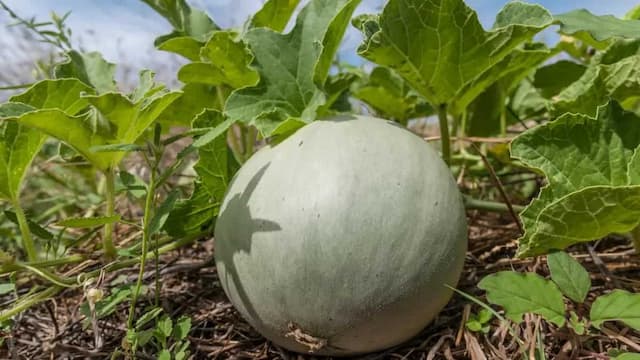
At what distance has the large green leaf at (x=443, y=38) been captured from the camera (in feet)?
3.23

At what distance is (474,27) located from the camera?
100 cm

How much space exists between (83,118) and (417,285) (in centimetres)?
62

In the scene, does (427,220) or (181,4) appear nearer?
(427,220)

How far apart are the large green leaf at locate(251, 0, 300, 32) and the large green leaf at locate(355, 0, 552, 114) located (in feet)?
0.86

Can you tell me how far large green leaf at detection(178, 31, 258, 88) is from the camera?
1.12m

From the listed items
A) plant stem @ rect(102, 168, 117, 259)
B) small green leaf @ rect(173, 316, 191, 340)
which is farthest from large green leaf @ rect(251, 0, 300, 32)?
small green leaf @ rect(173, 316, 191, 340)

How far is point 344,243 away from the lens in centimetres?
85

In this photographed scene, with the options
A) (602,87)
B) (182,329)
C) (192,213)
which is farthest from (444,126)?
(182,329)

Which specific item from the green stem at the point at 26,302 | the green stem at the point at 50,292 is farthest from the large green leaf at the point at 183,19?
the green stem at the point at 26,302

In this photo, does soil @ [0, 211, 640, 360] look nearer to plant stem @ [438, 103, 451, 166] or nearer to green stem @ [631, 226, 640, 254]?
green stem @ [631, 226, 640, 254]

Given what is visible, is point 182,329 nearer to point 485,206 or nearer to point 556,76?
point 485,206

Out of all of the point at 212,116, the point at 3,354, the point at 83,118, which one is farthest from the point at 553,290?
the point at 3,354

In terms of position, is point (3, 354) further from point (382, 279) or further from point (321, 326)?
point (382, 279)

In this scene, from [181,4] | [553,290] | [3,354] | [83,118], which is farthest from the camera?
[181,4]
